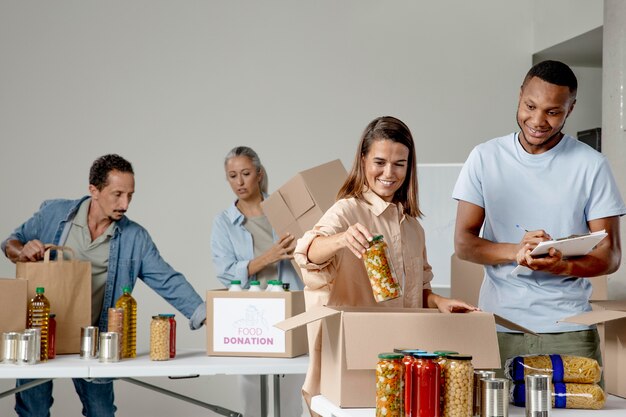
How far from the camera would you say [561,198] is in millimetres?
2084

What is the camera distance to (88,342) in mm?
3051

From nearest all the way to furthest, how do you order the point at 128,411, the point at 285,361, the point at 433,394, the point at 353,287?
the point at 433,394 → the point at 353,287 → the point at 285,361 → the point at 128,411

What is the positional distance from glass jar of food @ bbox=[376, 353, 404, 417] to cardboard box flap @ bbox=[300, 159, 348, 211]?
1663 millimetres

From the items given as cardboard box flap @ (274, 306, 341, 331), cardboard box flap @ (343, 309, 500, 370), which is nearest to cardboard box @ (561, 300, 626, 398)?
cardboard box flap @ (343, 309, 500, 370)

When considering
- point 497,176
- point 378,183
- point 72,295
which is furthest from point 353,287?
point 72,295

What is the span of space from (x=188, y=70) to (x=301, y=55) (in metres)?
0.75

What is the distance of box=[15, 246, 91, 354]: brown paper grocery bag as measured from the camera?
3.05 metres

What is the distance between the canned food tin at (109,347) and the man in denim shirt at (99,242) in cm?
22

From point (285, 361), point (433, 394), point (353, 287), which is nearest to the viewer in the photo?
point (433, 394)

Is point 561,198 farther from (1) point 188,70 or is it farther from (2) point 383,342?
(1) point 188,70

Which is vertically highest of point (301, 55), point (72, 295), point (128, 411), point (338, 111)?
point (301, 55)

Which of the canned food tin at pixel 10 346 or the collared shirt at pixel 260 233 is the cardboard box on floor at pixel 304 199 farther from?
the canned food tin at pixel 10 346

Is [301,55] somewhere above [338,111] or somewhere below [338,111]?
above

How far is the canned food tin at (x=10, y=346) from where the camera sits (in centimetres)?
290
